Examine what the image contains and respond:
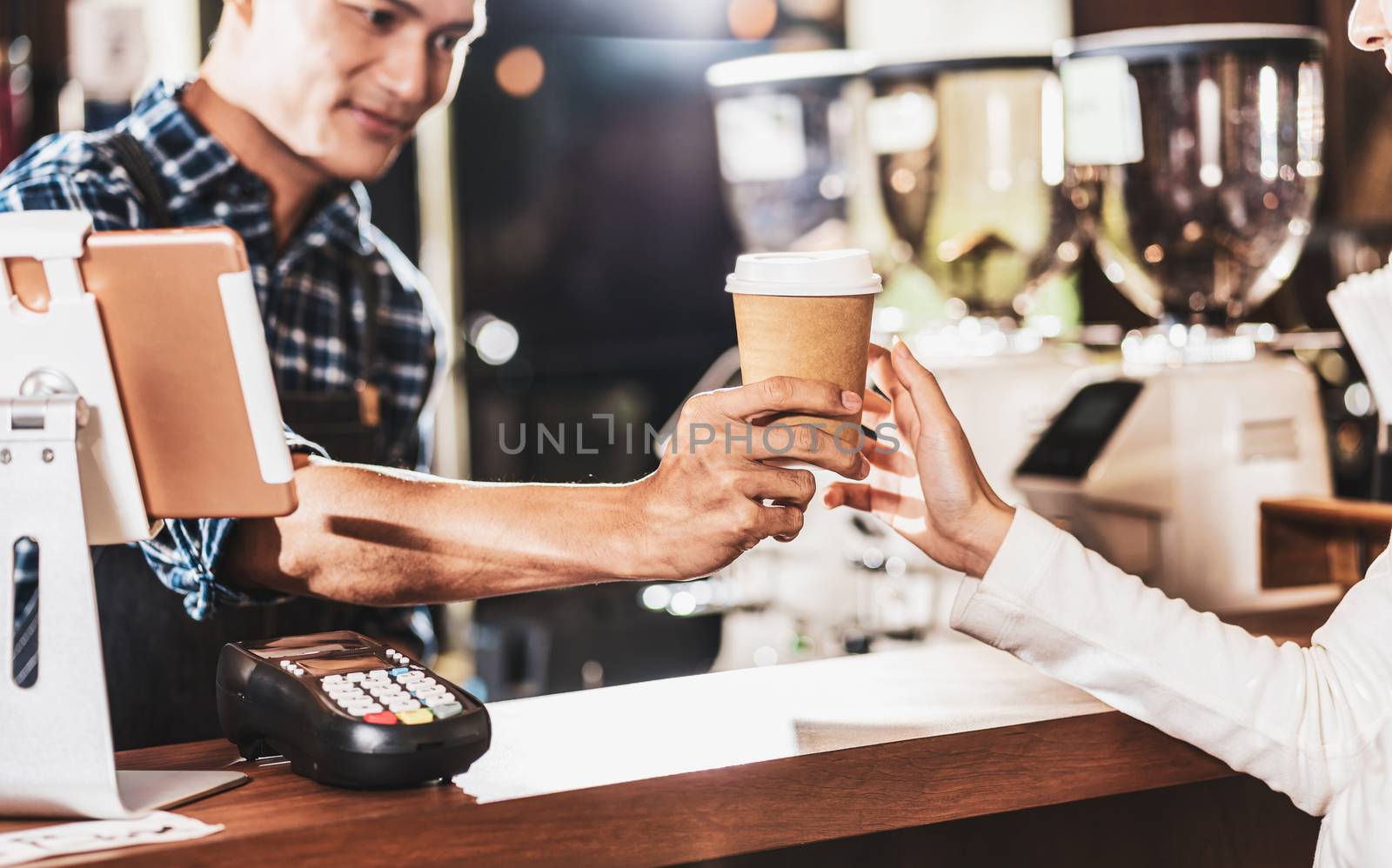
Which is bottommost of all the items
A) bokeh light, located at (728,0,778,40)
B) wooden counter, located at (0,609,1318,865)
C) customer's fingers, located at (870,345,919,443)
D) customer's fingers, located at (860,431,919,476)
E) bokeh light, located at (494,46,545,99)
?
wooden counter, located at (0,609,1318,865)

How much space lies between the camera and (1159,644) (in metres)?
1.15

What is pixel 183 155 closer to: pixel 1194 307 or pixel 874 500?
pixel 874 500

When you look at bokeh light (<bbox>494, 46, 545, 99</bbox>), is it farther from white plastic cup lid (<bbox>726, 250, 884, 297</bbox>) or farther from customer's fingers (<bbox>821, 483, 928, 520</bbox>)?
white plastic cup lid (<bbox>726, 250, 884, 297</bbox>)

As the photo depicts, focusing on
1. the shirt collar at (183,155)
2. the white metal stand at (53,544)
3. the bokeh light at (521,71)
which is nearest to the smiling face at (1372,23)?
the white metal stand at (53,544)

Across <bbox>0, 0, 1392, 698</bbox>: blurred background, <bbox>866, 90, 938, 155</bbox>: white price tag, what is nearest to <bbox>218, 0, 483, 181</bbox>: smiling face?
<bbox>866, 90, 938, 155</bbox>: white price tag

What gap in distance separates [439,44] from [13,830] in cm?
122

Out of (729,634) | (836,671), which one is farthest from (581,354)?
(836,671)

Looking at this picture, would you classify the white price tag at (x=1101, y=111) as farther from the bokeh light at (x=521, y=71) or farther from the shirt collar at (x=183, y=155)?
the bokeh light at (x=521, y=71)

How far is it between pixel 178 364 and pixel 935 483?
600mm

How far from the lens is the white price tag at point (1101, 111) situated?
201cm

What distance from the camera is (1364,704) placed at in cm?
112

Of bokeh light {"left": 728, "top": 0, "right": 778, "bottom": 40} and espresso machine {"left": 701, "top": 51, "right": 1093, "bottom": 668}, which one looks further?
bokeh light {"left": 728, "top": 0, "right": 778, "bottom": 40}

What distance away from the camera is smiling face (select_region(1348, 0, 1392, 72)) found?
1.17 metres

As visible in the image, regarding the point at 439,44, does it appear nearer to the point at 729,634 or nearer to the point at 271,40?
the point at 271,40
